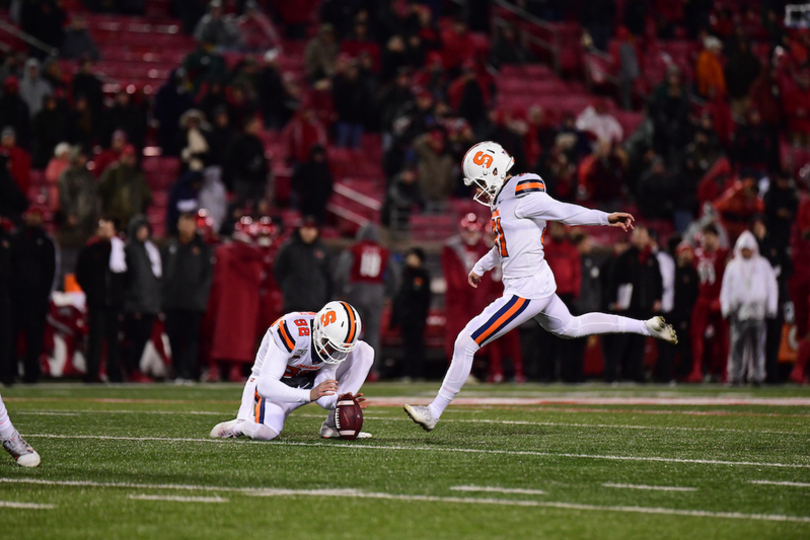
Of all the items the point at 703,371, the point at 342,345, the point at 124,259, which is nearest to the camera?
the point at 342,345

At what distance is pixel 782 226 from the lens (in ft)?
61.3

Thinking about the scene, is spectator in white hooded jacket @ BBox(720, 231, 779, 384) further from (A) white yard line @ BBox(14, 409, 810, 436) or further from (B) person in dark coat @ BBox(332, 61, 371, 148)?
(B) person in dark coat @ BBox(332, 61, 371, 148)

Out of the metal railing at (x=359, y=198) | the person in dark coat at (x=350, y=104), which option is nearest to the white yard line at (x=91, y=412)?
the metal railing at (x=359, y=198)

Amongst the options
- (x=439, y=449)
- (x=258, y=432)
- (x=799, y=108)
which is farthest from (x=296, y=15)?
(x=439, y=449)

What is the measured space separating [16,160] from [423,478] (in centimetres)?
1249

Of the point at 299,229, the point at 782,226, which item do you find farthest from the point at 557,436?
the point at 782,226

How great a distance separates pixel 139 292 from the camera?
1565 cm

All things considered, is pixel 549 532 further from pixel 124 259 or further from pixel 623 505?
pixel 124 259

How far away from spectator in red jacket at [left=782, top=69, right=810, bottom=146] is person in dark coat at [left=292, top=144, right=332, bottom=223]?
418 inches

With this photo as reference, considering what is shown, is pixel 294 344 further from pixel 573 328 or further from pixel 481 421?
pixel 481 421

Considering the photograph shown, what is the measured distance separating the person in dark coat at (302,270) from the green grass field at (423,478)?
5.25m

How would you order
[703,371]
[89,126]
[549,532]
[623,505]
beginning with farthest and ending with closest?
[89,126] < [703,371] < [623,505] < [549,532]

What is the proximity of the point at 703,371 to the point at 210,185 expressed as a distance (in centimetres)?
719

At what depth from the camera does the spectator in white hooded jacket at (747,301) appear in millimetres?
15438
